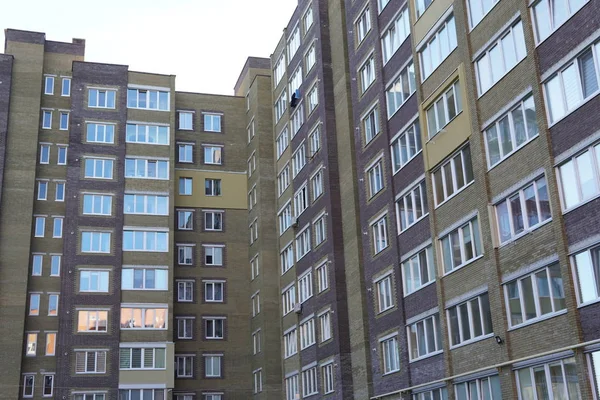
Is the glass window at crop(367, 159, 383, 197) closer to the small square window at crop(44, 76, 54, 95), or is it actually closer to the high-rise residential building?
the high-rise residential building

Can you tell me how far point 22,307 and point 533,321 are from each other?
3744 cm

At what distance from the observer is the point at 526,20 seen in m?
26.1

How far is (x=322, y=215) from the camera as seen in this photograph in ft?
149

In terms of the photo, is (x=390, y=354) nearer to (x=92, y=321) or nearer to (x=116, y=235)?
(x=92, y=321)

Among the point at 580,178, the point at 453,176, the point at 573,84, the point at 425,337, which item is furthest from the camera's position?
the point at 425,337

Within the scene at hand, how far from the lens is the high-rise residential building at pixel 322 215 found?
24.9 metres

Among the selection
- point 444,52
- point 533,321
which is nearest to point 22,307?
point 444,52

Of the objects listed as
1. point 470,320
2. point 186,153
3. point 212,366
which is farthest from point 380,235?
point 186,153

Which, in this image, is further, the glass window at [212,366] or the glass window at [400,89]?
the glass window at [212,366]

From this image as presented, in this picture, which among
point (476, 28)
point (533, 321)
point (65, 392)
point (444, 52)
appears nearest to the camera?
point (533, 321)

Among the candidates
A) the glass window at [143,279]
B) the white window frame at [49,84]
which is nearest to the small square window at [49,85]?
the white window frame at [49,84]

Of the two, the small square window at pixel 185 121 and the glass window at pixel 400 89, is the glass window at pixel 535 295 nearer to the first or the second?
the glass window at pixel 400 89

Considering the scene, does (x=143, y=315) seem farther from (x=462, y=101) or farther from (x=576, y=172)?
(x=576, y=172)

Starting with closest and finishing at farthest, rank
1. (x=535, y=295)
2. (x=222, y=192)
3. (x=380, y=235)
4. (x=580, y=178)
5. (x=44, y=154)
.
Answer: (x=580, y=178) → (x=535, y=295) → (x=380, y=235) → (x=44, y=154) → (x=222, y=192)
